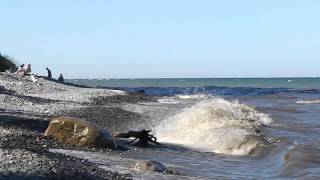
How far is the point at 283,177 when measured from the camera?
47.8ft

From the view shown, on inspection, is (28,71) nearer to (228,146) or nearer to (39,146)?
(228,146)

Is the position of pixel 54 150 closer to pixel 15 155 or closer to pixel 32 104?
pixel 15 155

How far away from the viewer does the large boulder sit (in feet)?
51.2

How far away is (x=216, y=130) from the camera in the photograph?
2498cm

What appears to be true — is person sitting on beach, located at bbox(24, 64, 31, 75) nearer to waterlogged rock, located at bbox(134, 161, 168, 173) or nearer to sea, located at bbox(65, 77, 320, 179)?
sea, located at bbox(65, 77, 320, 179)

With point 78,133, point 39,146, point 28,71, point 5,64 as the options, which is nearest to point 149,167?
point 39,146

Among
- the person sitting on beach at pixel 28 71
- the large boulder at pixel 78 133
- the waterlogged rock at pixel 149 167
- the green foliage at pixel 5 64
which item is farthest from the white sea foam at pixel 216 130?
the green foliage at pixel 5 64

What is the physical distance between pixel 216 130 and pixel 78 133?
10413 mm

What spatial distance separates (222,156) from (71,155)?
6.42 m

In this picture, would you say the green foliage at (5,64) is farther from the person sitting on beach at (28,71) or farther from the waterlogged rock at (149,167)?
the waterlogged rock at (149,167)

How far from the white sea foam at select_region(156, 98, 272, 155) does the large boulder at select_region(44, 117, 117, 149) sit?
5.53 m

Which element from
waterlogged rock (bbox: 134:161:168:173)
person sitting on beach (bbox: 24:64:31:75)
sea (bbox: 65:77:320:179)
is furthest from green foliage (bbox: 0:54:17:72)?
waterlogged rock (bbox: 134:161:168:173)

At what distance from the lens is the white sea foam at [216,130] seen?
2084 centimetres

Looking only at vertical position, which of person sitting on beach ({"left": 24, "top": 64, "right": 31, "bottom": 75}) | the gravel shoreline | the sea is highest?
person sitting on beach ({"left": 24, "top": 64, "right": 31, "bottom": 75})
